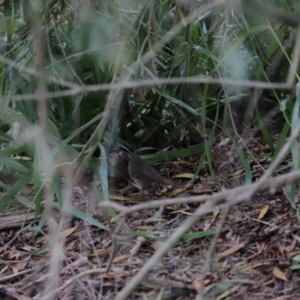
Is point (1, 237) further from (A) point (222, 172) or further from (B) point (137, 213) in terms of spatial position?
(A) point (222, 172)

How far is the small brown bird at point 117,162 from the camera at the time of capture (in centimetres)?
184

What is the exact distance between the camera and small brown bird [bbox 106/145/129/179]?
1840 millimetres

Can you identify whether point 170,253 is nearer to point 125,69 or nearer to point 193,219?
point 125,69

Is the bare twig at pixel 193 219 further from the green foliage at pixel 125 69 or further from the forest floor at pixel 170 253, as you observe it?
the green foliage at pixel 125 69

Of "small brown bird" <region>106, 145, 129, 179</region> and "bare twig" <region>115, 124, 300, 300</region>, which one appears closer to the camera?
"bare twig" <region>115, 124, 300, 300</region>

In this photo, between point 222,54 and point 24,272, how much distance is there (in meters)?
0.92

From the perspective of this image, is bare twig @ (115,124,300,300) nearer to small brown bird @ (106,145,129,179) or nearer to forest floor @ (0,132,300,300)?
forest floor @ (0,132,300,300)

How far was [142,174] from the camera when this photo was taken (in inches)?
69.7

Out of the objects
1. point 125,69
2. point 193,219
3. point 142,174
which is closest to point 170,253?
point 142,174

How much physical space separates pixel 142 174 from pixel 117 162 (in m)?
0.12

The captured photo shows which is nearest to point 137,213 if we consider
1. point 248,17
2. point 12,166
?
point 12,166

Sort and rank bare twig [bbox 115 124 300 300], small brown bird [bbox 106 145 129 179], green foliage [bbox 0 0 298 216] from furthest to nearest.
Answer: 1. small brown bird [bbox 106 145 129 179]
2. green foliage [bbox 0 0 298 216]
3. bare twig [bbox 115 124 300 300]

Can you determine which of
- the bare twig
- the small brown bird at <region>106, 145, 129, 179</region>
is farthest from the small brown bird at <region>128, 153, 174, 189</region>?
the bare twig

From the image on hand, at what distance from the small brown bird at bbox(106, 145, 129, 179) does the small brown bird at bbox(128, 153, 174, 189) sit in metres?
0.03
